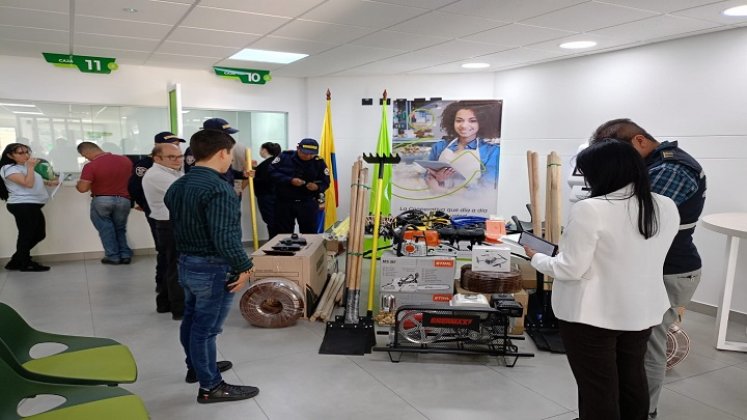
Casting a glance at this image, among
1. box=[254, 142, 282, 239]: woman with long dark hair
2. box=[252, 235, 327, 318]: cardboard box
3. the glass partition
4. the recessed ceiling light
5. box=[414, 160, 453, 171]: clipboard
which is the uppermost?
the recessed ceiling light

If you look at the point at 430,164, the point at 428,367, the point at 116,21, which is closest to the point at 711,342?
the point at 428,367

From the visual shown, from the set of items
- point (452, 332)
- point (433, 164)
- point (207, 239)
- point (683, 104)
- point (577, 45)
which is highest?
point (577, 45)

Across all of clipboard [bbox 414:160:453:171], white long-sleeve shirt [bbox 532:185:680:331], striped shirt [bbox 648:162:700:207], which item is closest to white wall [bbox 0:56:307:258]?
clipboard [bbox 414:160:453:171]

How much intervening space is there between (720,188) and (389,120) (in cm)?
385

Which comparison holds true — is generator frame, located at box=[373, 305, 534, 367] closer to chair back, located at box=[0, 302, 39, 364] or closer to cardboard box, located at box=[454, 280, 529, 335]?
cardboard box, located at box=[454, 280, 529, 335]

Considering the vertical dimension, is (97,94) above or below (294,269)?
above

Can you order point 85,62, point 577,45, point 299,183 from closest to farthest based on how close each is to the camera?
point 577,45, point 299,183, point 85,62

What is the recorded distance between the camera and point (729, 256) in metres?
3.45

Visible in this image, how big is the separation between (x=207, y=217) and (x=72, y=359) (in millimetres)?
886

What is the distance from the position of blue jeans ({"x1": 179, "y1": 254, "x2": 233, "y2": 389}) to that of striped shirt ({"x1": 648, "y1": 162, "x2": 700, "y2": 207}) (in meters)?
2.18

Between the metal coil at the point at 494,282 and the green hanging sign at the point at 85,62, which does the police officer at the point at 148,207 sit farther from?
the metal coil at the point at 494,282

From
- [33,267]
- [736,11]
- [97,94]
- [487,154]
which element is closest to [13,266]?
[33,267]

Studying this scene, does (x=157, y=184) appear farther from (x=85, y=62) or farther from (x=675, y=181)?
(x=675, y=181)

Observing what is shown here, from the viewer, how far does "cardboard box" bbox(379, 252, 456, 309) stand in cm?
374
